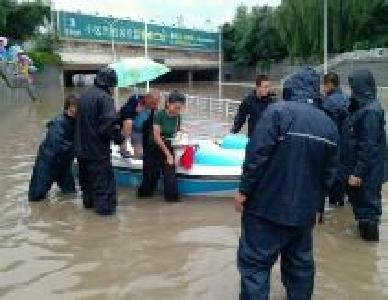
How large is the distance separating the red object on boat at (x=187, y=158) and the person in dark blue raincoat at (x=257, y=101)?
0.81 metres

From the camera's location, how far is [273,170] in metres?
4.52

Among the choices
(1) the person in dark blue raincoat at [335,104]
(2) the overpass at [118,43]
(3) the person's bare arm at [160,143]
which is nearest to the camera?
(1) the person in dark blue raincoat at [335,104]

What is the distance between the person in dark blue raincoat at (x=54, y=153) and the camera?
8781 millimetres

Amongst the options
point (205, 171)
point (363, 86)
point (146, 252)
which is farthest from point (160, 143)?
point (363, 86)

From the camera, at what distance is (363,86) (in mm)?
6668

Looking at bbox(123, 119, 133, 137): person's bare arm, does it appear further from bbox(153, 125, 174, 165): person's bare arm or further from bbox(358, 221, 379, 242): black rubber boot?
bbox(358, 221, 379, 242): black rubber boot

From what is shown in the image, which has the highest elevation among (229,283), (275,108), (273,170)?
(275,108)

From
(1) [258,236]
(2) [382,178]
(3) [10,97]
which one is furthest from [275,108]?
(3) [10,97]

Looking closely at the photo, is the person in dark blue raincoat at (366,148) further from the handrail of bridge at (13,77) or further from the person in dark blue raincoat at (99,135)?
the handrail of bridge at (13,77)

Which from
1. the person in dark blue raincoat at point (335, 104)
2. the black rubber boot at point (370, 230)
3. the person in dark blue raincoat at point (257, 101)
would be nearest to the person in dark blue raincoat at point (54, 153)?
the person in dark blue raincoat at point (257, 101)

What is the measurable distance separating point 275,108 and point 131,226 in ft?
11.7

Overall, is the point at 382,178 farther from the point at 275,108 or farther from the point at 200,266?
the point at 275,108

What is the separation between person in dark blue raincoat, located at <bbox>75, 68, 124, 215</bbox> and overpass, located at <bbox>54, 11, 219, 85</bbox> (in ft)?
129

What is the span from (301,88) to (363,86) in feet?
6.86
